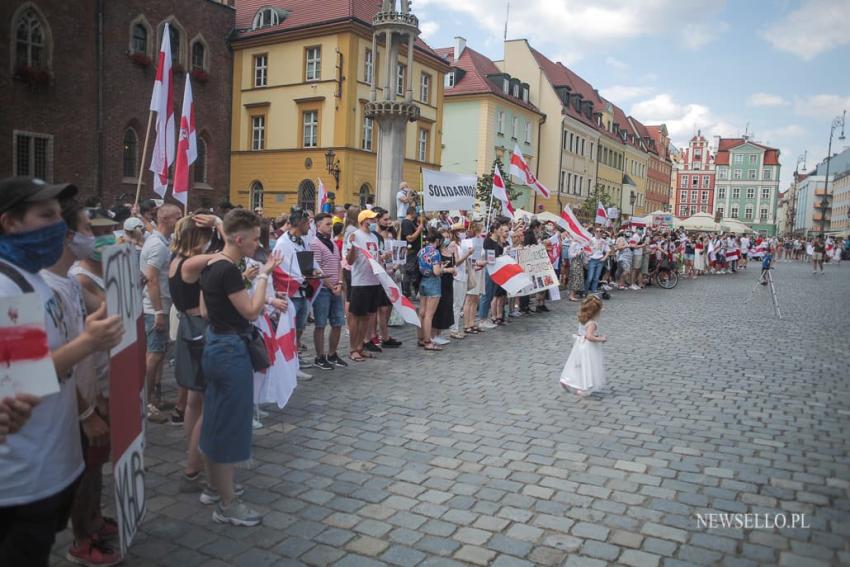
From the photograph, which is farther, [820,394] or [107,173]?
[107,173]

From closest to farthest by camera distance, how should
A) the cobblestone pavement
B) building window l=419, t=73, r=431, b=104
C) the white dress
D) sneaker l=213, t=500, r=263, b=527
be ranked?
the cobblestone pavement → sneaker l=213, t=500, r=263, b=527 → the white dress → building window l=419, t=73, r=431, b=104

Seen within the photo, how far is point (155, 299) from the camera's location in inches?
241

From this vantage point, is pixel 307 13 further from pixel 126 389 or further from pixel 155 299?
pixel 126 389

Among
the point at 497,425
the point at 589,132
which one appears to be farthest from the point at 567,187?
the point at 497,425

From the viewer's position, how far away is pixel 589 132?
62.6 meters

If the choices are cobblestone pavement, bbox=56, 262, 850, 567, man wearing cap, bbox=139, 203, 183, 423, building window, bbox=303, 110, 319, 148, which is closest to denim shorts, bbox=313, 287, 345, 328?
cobblestone pavement, bbox=56, 262, 850, 567

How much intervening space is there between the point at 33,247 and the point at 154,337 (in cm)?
389

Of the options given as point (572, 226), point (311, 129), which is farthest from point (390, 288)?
point (311, 129)

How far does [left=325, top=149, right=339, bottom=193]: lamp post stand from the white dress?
26.3 meters

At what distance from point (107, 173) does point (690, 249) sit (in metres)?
25.7

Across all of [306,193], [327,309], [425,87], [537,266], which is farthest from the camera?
[425,87]

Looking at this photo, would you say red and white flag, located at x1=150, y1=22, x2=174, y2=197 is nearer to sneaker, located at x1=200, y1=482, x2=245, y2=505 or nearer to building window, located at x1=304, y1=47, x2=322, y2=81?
sneaker, located at x1=200, y1=482, x2=245, y2=505

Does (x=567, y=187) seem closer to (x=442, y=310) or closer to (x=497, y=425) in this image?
(x=442, y=310)

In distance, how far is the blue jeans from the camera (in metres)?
18.1
